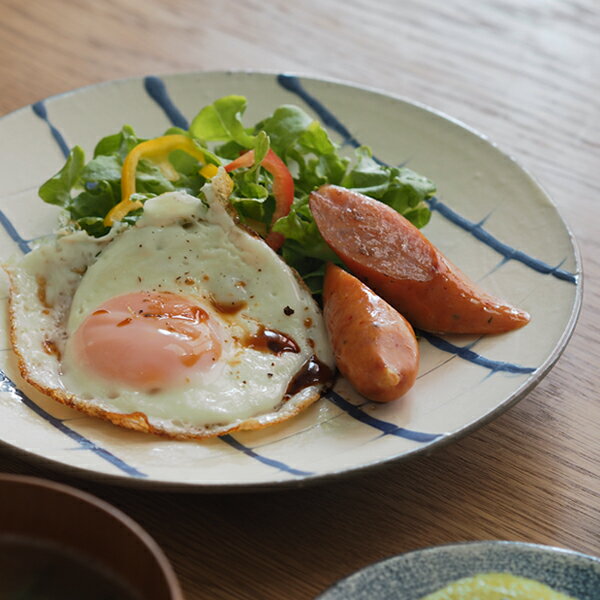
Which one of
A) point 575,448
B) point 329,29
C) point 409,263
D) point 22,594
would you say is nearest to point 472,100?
point 329,29

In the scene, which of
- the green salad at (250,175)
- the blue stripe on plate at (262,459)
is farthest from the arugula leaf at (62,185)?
the blue stripe on plate at (262,459)

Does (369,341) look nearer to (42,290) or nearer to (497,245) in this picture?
(497,245)

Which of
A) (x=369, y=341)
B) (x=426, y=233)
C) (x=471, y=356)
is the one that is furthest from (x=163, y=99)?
(x=471, y=356)

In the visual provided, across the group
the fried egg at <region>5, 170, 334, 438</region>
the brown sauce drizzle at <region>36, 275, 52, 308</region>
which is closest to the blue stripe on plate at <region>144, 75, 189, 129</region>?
the fried egg at <region>5, 170, 334, 438</region>

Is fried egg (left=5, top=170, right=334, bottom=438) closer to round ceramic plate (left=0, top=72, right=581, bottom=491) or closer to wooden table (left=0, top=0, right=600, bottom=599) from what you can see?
round ceramic plate (left=0, top=72, right=581, bottom=491)

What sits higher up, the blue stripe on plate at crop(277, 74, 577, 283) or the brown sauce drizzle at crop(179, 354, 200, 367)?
the blue stripe on plate at crop(277, 74, 577, 283)

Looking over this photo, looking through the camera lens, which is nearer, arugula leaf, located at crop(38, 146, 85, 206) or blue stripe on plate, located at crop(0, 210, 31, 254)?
blue stripe on plate, located at crop(0, 210, 31, 254)
